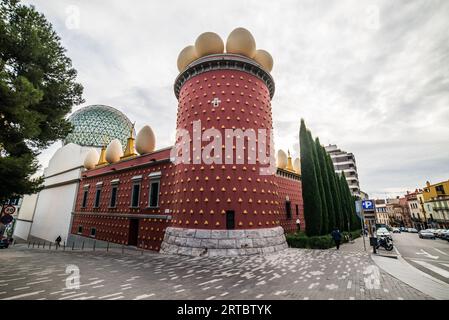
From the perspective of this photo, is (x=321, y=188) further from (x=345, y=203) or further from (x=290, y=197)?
(x=345, y=203)

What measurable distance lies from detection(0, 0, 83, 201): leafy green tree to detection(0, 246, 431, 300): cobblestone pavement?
4.48 meters

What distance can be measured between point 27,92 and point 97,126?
34.2 meters

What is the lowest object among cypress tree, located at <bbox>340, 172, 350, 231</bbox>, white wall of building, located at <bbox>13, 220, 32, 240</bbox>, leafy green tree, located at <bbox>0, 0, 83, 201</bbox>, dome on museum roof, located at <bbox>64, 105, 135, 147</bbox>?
white wall of building, located at <bbox>13, 220, 32, 240</bbox>

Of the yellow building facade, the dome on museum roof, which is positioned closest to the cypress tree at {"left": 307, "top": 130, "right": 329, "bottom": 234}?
the dome on museum roof

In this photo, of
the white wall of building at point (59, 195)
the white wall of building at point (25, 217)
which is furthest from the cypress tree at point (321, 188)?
the white wall of building at point (25, 217)

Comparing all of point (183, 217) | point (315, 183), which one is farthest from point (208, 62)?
point (315, 183)

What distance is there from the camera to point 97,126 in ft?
126

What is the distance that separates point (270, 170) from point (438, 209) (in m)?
61.9

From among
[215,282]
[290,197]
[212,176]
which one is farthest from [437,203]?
[215,282]

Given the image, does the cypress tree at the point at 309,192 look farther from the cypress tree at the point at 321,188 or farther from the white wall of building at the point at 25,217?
the white wall of building at the point at 25,217

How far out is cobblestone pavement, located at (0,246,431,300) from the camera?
233 inches

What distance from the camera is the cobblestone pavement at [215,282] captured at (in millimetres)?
5906

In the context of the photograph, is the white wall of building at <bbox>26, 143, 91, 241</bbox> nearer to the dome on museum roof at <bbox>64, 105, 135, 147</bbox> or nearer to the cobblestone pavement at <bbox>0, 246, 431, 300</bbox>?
the dome on museum roof at <bbox>64, 105, 135, 147</bbox>
